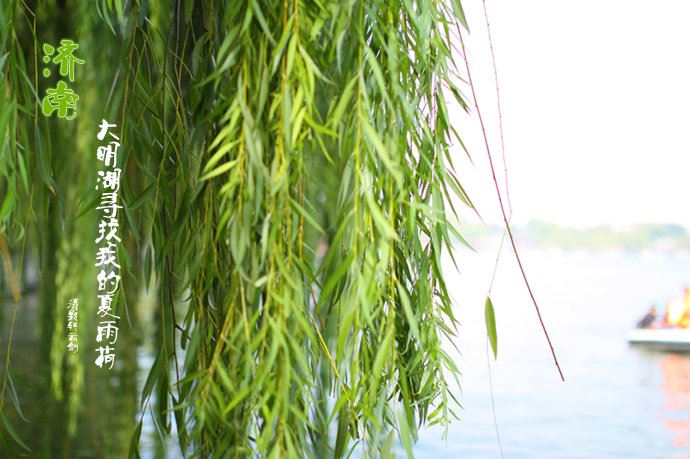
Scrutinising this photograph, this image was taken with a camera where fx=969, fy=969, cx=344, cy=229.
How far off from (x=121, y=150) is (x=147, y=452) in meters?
2.99

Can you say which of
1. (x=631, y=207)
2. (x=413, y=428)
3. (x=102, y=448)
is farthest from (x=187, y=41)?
(x=631, y=207)

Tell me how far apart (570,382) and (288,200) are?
7.29 meters

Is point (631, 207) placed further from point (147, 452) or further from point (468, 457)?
point (147, 452)

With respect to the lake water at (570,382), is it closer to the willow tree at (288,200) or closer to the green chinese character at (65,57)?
the green chinese character at (65,57)

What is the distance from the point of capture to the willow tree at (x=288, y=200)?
1.03m

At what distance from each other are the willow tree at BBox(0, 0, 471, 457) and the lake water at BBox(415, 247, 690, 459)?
135 inches

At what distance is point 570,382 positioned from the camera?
26.1 ft

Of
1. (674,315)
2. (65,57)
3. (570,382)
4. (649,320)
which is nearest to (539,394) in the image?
(570,382)

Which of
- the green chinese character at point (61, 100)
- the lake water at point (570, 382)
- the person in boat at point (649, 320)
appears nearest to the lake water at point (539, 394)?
the lake water at point (570, 382)

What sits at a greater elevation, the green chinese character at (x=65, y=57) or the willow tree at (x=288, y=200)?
the green chinese character at (x=65, y=57)

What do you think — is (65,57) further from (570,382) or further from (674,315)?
(674,315)

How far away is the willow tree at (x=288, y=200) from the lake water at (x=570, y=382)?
3441 mm

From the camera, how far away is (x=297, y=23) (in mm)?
1040

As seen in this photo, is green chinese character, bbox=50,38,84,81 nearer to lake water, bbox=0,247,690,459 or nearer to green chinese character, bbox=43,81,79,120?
green chinese character, bbox=43,81,79,120
